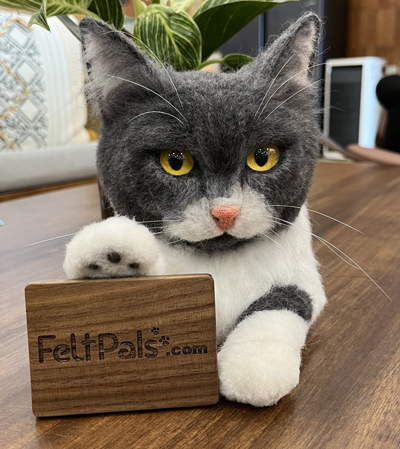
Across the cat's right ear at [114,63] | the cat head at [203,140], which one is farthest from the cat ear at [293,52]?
the cat's right ear at [114,63]

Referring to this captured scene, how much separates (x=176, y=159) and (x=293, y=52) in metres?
0.16

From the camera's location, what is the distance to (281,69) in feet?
1.40

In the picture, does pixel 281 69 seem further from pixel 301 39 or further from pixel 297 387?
pixel 297 387

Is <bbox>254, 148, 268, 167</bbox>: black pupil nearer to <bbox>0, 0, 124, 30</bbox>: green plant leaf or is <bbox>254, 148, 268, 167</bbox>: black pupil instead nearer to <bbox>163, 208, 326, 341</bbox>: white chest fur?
<bbox>163, 208, 326, 341</bbox>: white chest fur

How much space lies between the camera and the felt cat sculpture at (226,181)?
37 cm

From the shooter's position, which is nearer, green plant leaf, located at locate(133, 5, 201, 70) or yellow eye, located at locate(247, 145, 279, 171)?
yellow eye, located at locate(247, 145, 279, 171)

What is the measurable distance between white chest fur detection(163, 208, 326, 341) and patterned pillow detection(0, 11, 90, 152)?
1713 millimetres

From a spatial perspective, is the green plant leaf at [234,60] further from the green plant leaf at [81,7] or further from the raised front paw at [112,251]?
the raised front paw at [112,251]

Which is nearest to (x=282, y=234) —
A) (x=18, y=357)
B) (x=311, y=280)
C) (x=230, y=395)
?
(x=311, y=280)

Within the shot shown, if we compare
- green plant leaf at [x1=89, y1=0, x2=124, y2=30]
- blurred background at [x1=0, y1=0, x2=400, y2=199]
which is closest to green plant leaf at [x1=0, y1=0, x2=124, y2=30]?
green plant leaf at [x1=89, y1=0, x2=124, y2=30]

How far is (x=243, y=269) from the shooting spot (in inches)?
17.3

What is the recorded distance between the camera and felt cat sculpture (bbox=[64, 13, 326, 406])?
0.37 meters

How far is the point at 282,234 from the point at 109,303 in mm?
187

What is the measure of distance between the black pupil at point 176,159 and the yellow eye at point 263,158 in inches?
2.3
